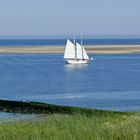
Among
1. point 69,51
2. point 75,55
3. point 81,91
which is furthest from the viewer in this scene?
point 69,51

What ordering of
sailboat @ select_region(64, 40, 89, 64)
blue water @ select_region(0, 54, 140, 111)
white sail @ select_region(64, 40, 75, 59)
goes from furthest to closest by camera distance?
white sail @ select_region(64, 40, 75, 59), sailboat @ select_region(64, 40, 89, 64), blue water @ select_region(0, 54, 140, 111)

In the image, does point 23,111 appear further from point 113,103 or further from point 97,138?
point 97,138

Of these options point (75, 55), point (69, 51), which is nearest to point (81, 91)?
point (75, 55)

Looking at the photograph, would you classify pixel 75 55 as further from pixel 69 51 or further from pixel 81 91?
pixel 81 91

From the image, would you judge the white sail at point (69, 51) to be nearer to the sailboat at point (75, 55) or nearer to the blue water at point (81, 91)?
the sailboat at point (75, 55)

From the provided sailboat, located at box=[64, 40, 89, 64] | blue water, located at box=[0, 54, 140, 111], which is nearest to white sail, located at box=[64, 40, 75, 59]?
sailboat, located at box=[64, 40, 89, 64]

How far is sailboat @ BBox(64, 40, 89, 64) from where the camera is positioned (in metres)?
80.9

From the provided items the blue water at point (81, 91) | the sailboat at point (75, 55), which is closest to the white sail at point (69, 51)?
the sailboat at point (75, 55)

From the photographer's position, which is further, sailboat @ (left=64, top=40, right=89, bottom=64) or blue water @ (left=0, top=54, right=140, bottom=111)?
sailboat @ (left=64, top=40, right=89, bottom=64)

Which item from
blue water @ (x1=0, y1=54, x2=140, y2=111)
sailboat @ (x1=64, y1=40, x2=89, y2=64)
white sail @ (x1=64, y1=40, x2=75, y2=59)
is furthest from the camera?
white sail @ (x1=64, y1=40, x2=75, y2=59)

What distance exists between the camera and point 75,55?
85.1 metres

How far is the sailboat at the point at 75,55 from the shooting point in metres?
80.9

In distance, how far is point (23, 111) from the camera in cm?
2511

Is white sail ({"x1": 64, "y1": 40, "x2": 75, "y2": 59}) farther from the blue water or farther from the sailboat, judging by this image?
the blue water
